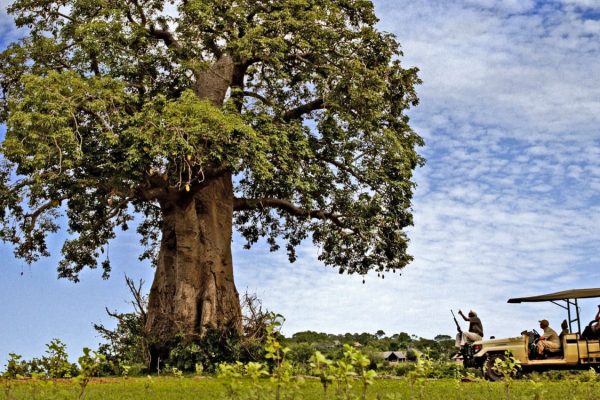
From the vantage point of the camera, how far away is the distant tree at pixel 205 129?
18.3 m

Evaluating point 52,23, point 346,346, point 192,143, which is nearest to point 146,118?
point 192,143

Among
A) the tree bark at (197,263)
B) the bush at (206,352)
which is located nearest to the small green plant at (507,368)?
the bush at (206,352)

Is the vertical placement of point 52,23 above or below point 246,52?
above

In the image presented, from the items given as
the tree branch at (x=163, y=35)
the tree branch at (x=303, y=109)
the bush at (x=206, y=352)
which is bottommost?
the bush at (x=206, y=352)

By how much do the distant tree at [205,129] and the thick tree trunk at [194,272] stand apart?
4 centimetres

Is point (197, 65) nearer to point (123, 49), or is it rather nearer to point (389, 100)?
point (123, 49)

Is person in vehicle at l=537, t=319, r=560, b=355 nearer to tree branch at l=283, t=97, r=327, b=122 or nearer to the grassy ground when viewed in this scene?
the grassy ground

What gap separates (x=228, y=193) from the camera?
23000 mm

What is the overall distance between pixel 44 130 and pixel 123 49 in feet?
11.8

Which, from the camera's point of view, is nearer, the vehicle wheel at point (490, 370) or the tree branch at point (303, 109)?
the vehicle wheel at point (490, 370)

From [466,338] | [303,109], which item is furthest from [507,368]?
[303,109]

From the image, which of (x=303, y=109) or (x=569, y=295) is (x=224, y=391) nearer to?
(x=569, y=295)

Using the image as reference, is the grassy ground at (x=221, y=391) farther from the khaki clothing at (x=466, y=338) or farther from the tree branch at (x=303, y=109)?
the tree branch at (x=303, y=109)

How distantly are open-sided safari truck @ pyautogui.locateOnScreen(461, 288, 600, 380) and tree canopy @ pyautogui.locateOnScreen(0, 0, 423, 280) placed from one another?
4549 mm
